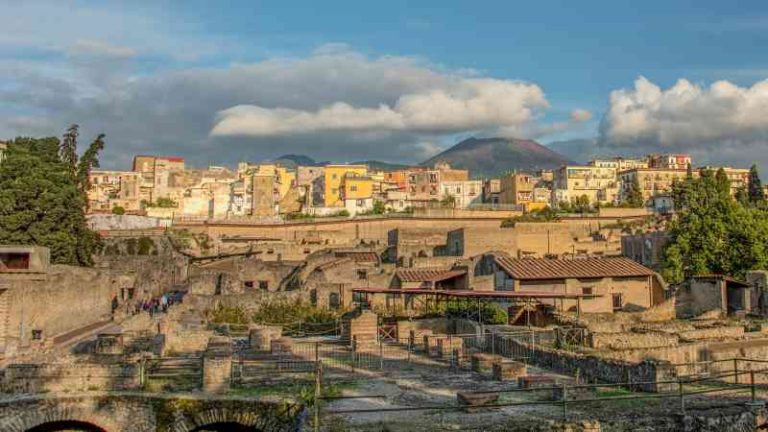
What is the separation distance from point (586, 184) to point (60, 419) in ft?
366

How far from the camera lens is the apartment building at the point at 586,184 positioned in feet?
379

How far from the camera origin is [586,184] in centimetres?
11856

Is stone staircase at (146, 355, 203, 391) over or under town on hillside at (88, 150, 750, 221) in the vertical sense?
under

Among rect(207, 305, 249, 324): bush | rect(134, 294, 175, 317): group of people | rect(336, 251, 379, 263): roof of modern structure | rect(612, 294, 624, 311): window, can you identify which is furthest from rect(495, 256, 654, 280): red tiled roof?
rect(134, 294, 175, 317): group of people

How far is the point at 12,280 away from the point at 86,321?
321 inches

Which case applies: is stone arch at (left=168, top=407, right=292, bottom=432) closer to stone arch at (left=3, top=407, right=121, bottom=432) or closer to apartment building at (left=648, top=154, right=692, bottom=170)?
stone arch at (left=3, top=407, right=121, bottom=432)

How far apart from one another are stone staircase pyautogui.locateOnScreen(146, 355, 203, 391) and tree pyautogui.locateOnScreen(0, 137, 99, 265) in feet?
76.9

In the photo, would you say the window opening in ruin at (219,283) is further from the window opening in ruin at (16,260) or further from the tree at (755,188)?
the tree at (755,188)

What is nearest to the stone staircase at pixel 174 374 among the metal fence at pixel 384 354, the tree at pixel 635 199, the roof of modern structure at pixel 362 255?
the metal fence at pixel 384 354

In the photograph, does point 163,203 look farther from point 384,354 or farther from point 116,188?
point 384,354

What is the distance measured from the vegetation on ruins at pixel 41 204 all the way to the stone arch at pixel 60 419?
90.9 ft

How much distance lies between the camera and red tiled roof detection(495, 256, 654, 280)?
36125 mm

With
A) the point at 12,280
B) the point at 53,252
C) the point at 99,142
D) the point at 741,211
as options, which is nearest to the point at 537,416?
the point at 12,280

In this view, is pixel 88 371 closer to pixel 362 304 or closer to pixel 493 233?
pixel 362 304
